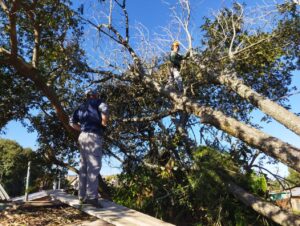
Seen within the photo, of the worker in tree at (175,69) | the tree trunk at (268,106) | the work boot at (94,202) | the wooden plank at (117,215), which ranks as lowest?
the wooden plank at (117,215)

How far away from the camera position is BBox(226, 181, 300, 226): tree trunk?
20.8 feet

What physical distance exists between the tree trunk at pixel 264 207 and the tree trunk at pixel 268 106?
5.26 feet

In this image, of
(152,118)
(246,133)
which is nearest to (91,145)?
(246,133)

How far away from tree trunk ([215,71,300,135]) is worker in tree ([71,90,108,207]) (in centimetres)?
381

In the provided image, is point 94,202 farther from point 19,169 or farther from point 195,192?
point 19,169

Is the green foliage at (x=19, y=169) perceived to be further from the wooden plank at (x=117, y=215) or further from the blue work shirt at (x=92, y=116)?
the blue work shirt at (x=92, y=116)

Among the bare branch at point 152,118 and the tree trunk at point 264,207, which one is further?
the bare branch at point 152,118

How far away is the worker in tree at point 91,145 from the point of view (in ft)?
16.0

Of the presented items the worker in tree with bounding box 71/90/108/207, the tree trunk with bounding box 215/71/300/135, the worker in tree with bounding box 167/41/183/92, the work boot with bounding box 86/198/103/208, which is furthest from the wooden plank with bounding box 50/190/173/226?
the worker in tree with bounding box 167/41/183/92

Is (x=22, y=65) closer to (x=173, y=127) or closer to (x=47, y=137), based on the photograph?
(x=47, y=137)

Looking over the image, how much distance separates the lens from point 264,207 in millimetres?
6820

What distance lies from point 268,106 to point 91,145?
4135 millimetres

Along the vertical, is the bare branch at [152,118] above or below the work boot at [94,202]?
above

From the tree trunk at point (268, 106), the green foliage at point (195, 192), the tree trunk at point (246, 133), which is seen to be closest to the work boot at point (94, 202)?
the green foliage at point (195, 192)
